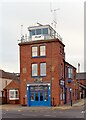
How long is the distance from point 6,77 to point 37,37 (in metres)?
18.9

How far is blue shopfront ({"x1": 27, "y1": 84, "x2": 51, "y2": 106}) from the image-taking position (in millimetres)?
41625

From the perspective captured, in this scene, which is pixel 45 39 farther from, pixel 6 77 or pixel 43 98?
pixel 6 77

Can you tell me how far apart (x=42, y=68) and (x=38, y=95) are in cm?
397

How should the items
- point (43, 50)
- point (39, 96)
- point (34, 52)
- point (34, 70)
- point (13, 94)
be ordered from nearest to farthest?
1. point (39, 96)
2. point (43, 50)
3. point (34, 70)
4. point (34, 52)
5. point (13, 94)

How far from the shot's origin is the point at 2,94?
48.7 metres

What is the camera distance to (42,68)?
139ft

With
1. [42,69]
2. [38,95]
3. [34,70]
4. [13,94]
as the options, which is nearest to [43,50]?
[42,69]

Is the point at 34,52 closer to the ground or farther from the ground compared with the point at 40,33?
closer to the ground

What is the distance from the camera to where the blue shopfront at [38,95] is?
41.6 metres

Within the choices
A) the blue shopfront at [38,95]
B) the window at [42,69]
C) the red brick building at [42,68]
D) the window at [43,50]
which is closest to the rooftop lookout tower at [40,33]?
the red brick building at [42,68]

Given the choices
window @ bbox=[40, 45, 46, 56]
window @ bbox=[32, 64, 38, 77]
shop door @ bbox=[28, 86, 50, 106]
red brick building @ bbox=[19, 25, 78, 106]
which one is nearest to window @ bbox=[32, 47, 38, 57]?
red brick building @ bbox=[19, 25, 78, 106]

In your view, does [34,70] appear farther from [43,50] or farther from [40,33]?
[40,33]

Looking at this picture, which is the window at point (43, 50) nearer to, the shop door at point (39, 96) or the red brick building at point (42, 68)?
the red brick building at point (42, 68)

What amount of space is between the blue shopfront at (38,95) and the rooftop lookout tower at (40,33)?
714 cm
